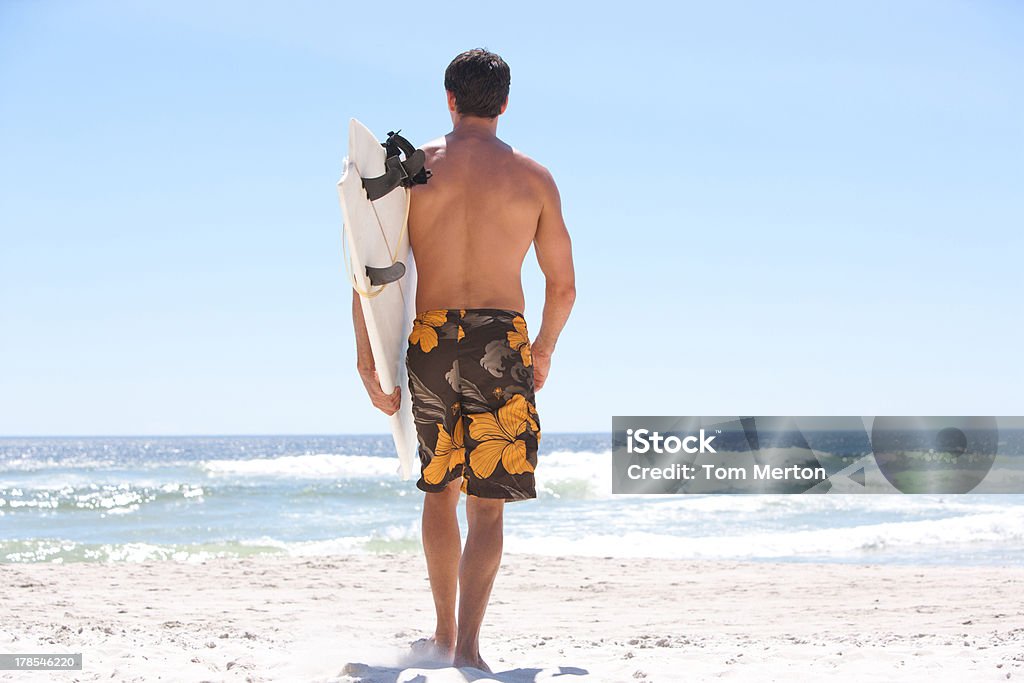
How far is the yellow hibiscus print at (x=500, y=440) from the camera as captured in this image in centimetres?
256

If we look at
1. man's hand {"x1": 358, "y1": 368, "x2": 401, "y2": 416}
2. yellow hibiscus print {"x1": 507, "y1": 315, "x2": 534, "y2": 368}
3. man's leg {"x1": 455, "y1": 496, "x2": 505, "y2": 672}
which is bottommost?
man's leg {"x1": 455, "y1": 496, "x2": 505, "y2": 672}

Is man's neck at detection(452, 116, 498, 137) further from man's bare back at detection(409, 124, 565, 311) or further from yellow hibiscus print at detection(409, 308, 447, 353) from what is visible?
yellow hibiscus print at detection(409, 308, 447, 353)

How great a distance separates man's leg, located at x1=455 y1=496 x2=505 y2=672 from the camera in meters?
2.58

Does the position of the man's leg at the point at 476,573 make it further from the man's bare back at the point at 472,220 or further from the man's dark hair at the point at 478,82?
the man's dark hair at the point at 478,82

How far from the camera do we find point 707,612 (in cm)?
484

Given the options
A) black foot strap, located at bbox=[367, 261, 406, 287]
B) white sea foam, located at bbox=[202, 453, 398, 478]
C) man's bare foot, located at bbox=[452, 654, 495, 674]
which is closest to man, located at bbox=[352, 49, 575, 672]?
man's bare foot, located at bbox=[452, 654, 495, 674]

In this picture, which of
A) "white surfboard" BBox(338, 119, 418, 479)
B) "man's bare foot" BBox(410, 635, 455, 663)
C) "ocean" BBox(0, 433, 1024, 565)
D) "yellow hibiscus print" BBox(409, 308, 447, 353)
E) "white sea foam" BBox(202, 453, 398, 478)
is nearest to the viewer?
"white surfboard" BBox(338, 119, 418, 479)

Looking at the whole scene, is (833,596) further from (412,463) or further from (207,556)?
(207,556)

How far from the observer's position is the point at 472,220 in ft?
8.75

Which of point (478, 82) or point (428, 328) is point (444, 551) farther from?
point (478, 82)

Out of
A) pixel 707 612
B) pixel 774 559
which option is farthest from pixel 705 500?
pixel 707 612

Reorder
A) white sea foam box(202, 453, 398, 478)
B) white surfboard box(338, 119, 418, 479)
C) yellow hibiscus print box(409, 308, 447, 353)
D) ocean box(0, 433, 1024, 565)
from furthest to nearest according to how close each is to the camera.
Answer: white sea foam box(202, 453, 398, 478) → ocean box(0, 433, 1024, 565) → yellow hibiscus print box(409, 308, 447, 353) → white surfboard box(338, 119, 418, 479)

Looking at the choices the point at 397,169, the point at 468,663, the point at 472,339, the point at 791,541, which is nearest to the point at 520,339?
the point at 472,339

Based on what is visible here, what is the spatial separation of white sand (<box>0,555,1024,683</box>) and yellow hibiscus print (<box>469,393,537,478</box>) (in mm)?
554
